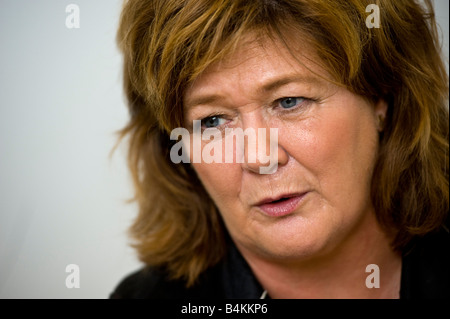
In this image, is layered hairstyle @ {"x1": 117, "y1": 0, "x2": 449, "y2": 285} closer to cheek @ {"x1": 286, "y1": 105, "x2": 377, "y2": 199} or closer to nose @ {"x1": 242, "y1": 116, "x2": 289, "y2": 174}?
cheek @ {"x1": 286, "y1": 105, "x2": 377, "y2": 199}

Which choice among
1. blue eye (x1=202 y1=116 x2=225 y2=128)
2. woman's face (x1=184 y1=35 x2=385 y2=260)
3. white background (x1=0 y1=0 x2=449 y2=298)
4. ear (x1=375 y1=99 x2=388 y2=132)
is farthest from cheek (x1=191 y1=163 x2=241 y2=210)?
white background (x1=0 y1=0 x2=449 y2=298)

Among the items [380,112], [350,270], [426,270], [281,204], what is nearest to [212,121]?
[281,204]

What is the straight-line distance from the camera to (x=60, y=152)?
1841 mm

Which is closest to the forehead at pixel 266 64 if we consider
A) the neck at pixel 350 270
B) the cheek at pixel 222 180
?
the cheek at pixel 222 180

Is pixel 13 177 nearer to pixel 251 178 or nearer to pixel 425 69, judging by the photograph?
pixel 251 178

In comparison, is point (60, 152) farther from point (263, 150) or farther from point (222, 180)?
point (263, 150)

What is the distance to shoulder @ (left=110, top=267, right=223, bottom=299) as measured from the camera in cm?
157

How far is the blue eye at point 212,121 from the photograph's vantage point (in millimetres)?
1339

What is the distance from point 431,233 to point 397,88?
45 cm

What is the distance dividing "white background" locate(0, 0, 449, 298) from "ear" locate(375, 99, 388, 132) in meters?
0.61

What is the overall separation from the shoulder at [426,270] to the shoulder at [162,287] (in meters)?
0.56

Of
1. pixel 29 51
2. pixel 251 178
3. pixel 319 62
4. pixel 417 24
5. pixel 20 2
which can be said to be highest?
pixel 20 2

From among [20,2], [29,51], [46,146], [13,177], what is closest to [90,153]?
[46,146]

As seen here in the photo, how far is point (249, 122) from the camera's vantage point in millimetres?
1247
